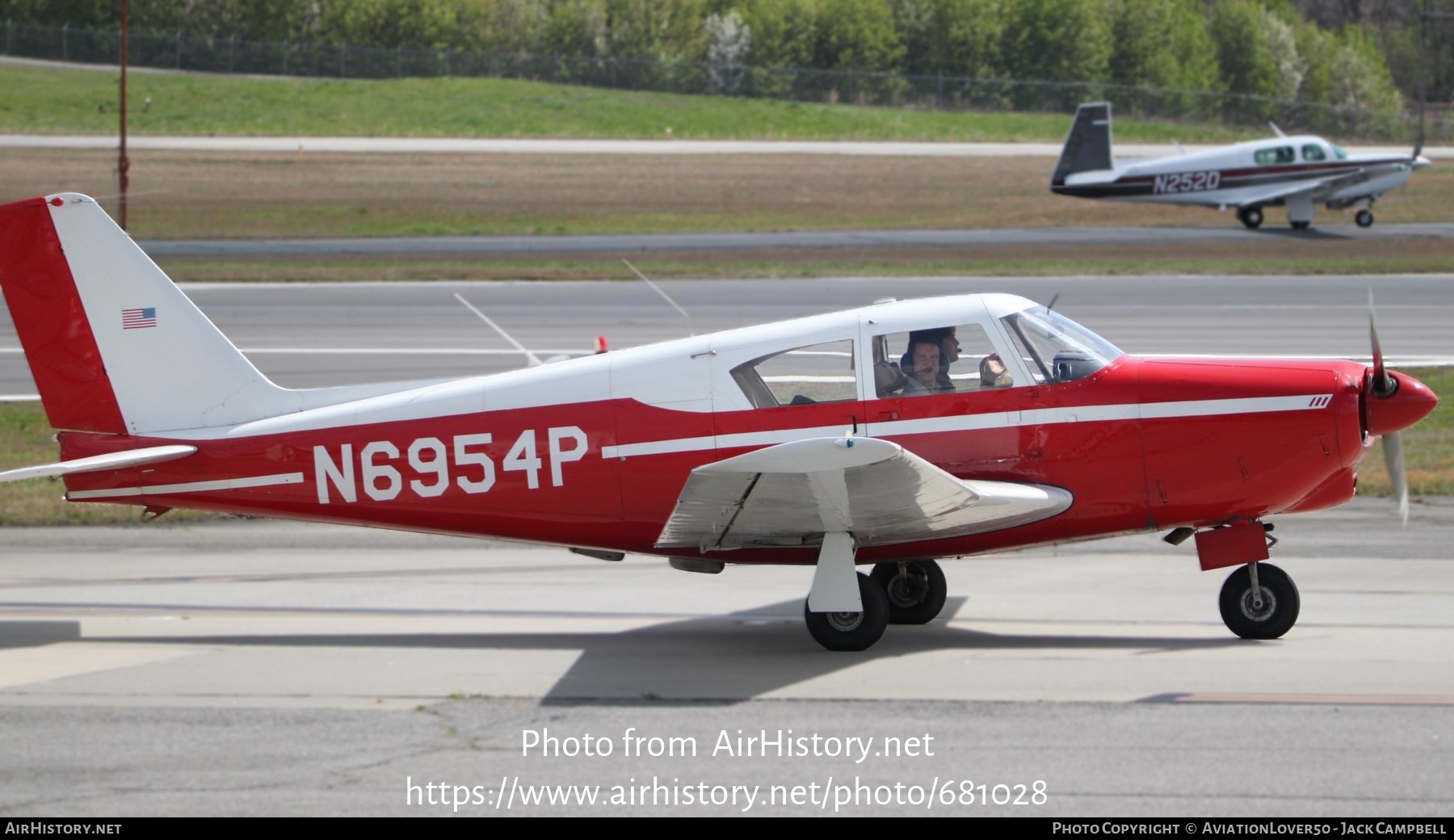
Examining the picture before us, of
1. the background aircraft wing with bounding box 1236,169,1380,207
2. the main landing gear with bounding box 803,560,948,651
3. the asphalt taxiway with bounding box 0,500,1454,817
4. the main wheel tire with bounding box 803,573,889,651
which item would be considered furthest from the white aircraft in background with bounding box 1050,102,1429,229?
the main wheel tire with bounding box 803,573,889,651

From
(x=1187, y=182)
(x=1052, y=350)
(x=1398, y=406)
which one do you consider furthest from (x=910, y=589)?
(x=1187, y=182)

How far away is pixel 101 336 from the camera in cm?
952

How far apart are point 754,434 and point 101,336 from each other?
4323 millimetres

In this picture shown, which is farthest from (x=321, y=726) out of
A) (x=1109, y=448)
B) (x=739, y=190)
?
(x=739, y=190)

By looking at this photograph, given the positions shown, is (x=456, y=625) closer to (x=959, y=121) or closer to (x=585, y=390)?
(x=585, y=390)

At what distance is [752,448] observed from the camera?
8883 mm

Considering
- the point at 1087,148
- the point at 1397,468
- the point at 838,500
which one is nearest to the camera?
the point at 838,500

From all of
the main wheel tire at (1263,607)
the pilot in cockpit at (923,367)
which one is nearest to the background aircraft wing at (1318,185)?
the main wheel tire at (1263,607)

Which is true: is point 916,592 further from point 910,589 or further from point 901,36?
point 901,36

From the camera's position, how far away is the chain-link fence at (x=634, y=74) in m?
72.8

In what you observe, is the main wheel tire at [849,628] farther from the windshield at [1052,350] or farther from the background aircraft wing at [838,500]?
the windshield at [1052,350]

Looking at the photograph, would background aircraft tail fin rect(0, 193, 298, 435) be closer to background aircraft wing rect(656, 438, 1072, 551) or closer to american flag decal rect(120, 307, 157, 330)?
american flag decal rect(120, 307, 157, 330)
